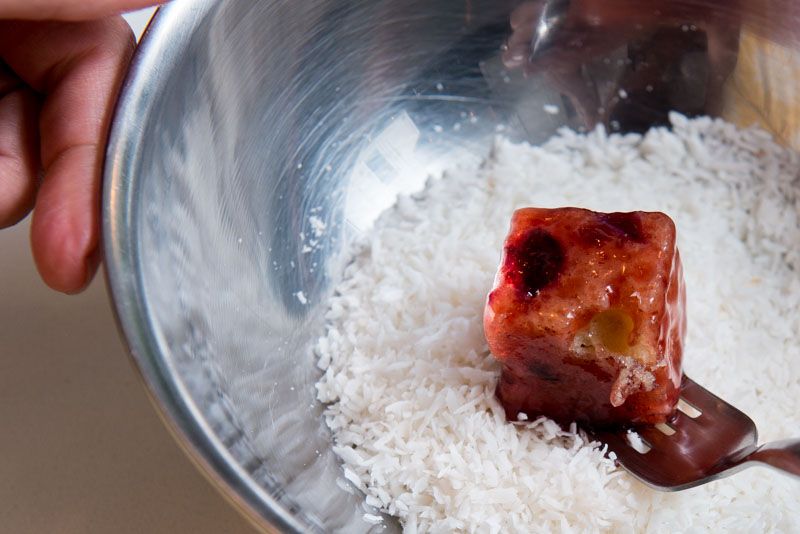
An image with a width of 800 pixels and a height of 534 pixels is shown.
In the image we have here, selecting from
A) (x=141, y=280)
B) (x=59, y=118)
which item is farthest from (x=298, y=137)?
(x=141, y=280)

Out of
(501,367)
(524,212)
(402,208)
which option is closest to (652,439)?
(501,367)

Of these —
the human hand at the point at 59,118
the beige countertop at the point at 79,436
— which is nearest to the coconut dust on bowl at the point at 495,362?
the beige countertop at the point at 79,436

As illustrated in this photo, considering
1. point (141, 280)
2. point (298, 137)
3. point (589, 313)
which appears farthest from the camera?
point (298, 137)

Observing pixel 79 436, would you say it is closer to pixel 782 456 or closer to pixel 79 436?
pixel 79 436

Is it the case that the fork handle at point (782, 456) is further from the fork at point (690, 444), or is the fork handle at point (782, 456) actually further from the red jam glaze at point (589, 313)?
the red jam glaze at point (589, 313)

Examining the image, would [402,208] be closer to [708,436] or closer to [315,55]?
[315,55]

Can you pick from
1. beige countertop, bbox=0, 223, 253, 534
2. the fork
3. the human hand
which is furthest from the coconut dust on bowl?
the human hand
